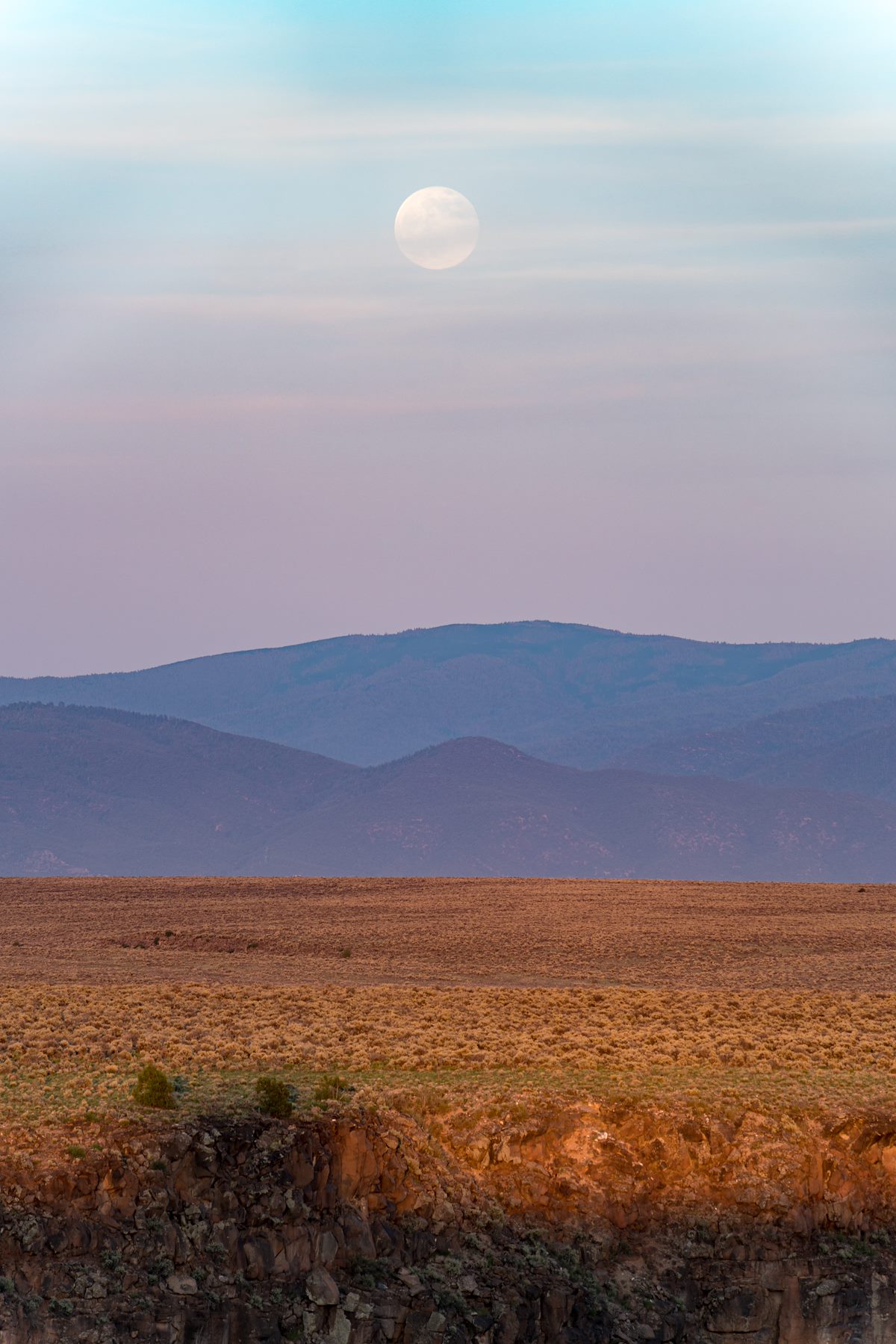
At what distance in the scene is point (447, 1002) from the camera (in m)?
35.8

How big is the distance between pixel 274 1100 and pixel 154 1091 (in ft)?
6.17

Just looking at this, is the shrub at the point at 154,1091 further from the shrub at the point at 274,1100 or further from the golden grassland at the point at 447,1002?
the shrub at the point at 274,1100

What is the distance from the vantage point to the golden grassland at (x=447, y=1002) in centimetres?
2536

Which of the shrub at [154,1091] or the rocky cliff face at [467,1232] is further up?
the shrub at [154,1091]

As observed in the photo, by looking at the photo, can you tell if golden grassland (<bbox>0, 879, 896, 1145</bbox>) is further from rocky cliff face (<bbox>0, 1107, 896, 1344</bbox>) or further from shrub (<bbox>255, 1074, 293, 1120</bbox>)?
rocky cliff face (<bbox>0, 1107, 896, 1344</bbox>)

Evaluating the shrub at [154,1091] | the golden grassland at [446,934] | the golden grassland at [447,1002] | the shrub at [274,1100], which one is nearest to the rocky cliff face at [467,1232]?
the shrub at [274,1100]

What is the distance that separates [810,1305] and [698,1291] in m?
1.69

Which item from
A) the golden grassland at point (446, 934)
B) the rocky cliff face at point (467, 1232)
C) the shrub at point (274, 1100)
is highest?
the golden grassland at point (446, 934)

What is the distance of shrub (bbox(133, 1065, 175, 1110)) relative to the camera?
2277 centimetres

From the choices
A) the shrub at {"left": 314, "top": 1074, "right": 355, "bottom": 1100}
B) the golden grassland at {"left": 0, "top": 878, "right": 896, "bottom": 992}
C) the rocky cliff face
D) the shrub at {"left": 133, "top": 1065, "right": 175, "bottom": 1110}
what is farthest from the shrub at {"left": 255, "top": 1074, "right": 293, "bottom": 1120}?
the golden grassland at {"left": 0, "top": 878, "right": 896, "bottom": 992}

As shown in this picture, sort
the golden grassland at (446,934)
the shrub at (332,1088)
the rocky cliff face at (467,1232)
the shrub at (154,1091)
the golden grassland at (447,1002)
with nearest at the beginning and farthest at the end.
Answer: the rocky cliff face at (467,1232), the shrub at (154,1091), the shrub at (332,1088), the golden grassland at (447,1002), the golden grassland at (446,934)

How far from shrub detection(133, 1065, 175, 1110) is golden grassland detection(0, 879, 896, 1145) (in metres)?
0.29

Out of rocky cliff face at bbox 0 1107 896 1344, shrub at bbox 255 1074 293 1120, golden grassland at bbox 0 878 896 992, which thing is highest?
golden grassland at bbox 0 878 896 992

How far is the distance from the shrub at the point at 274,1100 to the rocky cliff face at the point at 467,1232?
1.49ft
